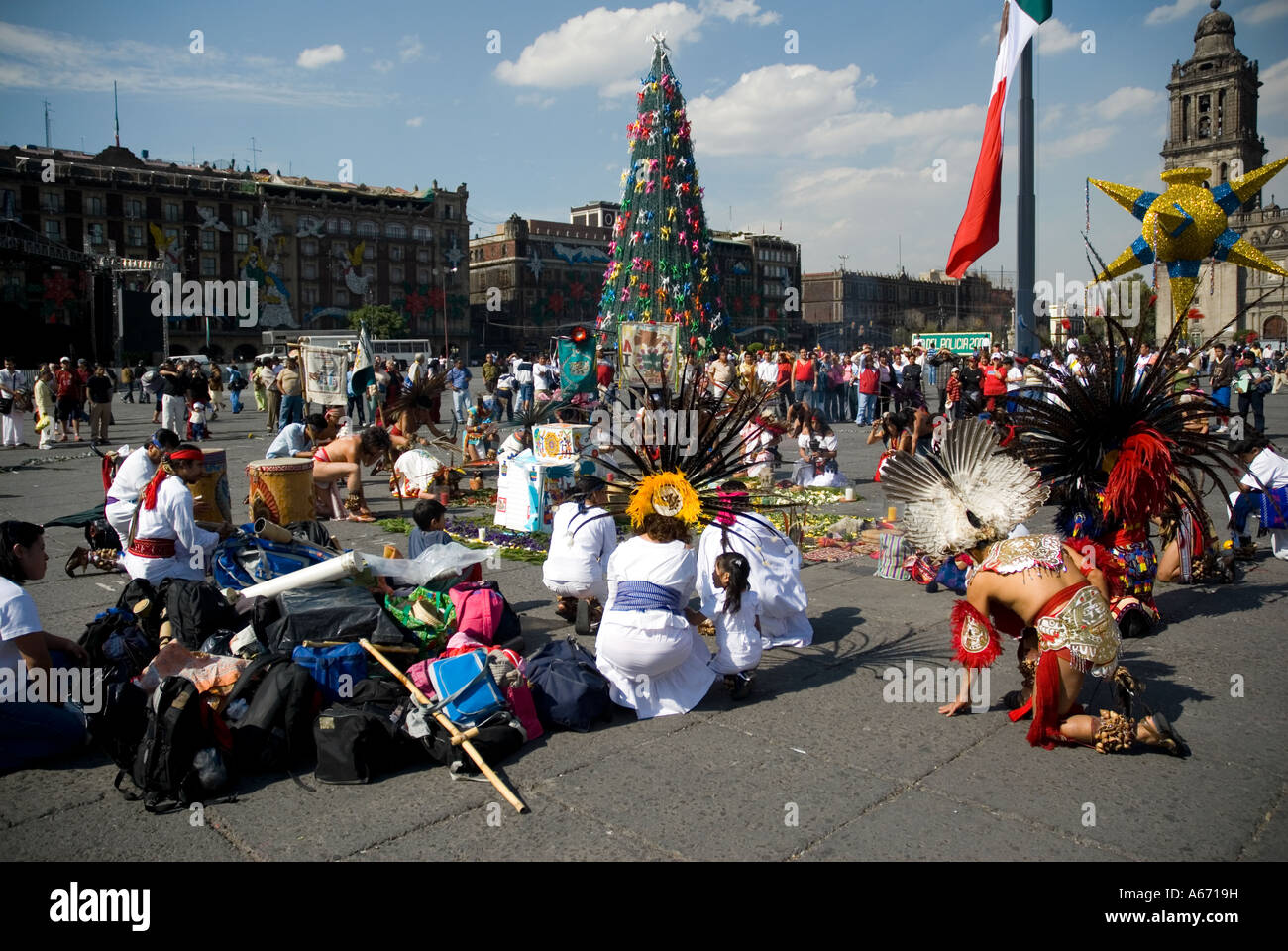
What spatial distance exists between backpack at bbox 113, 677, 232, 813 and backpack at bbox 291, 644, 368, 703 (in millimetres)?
641

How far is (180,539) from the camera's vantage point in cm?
611

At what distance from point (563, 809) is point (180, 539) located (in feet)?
11.8

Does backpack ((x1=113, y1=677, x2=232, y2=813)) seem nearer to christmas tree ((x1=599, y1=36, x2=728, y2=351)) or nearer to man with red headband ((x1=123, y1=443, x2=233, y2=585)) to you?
man with red headband ((x1=123, y1=443, x2=233, y2=585))

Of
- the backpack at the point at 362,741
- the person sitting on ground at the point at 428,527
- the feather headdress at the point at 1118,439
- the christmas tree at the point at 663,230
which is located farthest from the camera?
the christmas tree at the point at 663,230

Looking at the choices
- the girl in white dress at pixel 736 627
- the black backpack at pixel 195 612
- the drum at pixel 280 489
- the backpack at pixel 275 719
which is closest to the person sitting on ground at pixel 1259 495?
the girl in white dress at pixel 736 627

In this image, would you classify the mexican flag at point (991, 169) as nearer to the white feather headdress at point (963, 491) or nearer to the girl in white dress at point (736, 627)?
the white feather headdress at point (963, 491)

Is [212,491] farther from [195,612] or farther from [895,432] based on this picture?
[895,432]

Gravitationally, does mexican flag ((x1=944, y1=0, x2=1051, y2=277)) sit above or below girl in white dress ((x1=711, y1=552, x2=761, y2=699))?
above

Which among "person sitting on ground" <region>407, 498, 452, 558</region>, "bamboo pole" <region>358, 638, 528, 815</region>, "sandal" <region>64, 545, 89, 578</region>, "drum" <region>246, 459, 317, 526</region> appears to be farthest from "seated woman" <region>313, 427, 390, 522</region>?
"bamboo pole" <region>358, 638, 528, 815</region>

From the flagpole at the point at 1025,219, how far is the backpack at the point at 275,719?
818 centimetres

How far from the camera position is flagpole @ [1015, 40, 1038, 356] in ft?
31.9

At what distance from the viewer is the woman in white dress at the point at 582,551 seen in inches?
251

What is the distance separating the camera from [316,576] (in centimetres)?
595

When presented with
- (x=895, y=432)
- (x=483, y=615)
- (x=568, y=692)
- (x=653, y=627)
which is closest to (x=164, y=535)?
(x=483, y=615)
